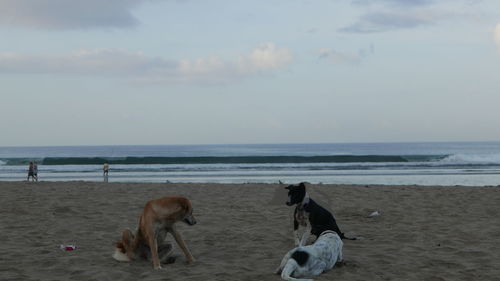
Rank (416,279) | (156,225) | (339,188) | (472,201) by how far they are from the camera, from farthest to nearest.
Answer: (339,188) < (472,201) < (156,225) < (416,279)

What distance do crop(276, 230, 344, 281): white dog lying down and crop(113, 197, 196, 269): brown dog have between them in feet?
4.17

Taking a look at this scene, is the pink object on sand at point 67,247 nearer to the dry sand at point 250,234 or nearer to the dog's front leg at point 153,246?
the dry sand at point 250,234

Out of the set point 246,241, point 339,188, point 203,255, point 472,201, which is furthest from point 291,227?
point 339,188

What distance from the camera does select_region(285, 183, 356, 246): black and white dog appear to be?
7498 millimetres

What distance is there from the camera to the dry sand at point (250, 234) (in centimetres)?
613

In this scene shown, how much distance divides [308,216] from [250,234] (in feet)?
4.46

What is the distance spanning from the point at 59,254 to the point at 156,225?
1.72 m

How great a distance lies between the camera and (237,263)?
654 centimetres

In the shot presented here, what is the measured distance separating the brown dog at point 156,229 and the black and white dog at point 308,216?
6.02ft

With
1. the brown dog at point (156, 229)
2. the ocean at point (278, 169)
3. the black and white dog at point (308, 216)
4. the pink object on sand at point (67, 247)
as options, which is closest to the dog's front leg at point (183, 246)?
the brown dog at point (156, 229)

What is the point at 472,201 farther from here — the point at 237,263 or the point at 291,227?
the point at 237,263

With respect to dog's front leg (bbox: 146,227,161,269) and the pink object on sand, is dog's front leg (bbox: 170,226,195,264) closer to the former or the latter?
dog's front leg (bbox: 146,227,161,269)

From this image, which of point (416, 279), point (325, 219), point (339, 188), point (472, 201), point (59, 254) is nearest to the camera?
point (416, 279)

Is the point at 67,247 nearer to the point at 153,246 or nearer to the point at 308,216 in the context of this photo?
the point at 153,246
